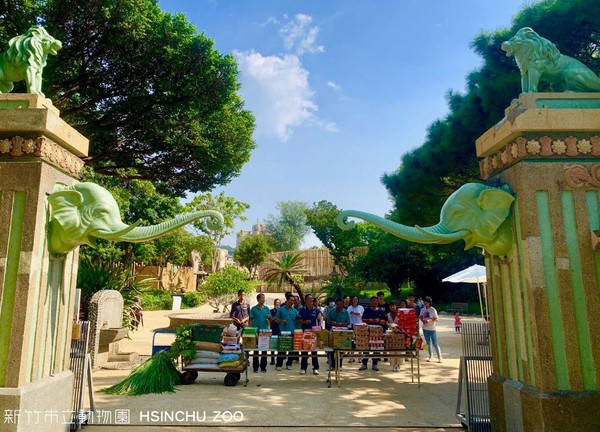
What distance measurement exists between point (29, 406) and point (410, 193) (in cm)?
1005

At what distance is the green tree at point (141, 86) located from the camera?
36.5ft

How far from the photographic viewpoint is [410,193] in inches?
480

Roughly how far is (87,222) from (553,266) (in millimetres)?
4655

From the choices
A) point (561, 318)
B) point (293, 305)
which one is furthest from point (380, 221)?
point (293, 305)

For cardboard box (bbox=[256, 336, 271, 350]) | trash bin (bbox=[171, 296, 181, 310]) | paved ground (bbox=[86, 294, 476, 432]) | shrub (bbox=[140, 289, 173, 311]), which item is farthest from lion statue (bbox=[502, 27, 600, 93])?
shrub (bbox=[140, 289, 173, 311])

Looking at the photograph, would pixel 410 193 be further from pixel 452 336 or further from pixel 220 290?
pixel 220 290

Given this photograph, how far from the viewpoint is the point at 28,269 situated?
431 cm

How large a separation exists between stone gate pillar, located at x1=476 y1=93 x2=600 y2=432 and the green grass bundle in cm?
528

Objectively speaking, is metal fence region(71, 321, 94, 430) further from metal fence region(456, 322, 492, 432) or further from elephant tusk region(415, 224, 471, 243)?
metal fence region(456, 322, 492, 432)

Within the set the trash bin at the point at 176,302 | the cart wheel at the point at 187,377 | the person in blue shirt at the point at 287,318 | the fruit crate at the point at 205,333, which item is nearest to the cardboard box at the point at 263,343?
the fruit crate at the point at 205,333

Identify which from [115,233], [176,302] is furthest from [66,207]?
Result: [176,302]

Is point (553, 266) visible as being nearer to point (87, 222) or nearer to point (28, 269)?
point (87, 222)

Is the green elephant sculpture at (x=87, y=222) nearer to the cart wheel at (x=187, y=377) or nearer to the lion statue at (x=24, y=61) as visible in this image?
the lion statue at (x=24, y=61)

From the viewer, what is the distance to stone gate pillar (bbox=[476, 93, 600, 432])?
4.03 metres
